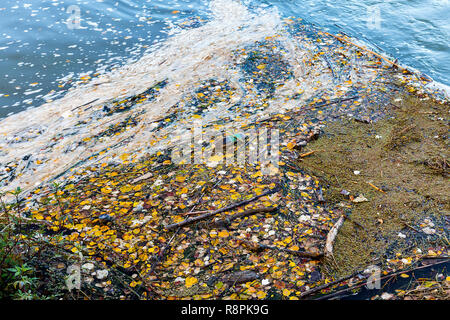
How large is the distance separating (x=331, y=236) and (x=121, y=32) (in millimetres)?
7159

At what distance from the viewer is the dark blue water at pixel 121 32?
6.46 meters

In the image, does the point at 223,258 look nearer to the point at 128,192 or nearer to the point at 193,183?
the point at 193,183

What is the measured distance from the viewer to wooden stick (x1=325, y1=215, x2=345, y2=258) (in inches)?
119

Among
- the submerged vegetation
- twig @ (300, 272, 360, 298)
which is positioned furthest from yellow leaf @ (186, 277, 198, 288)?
twig @ (300, 272, 360, 298)

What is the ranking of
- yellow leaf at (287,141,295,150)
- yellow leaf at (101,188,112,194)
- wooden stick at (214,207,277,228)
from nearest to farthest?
wooden stick at (214,207,277,228)
yellow leaf at (101,188,112,194)
yellow leaf at (287,141,295,150)

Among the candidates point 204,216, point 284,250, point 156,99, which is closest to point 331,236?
point 284,250

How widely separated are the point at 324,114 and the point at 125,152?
308cm

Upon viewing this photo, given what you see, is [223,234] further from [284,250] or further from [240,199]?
[284,250]

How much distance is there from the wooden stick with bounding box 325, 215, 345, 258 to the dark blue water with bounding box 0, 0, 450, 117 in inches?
185

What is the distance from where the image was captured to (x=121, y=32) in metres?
8.02

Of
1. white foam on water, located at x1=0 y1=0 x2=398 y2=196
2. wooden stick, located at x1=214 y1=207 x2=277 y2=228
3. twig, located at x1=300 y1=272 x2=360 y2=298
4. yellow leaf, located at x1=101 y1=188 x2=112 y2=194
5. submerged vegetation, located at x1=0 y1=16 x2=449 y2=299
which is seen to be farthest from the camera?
white foam on water, located at x1=0 y1=0 x2=398 y2=196

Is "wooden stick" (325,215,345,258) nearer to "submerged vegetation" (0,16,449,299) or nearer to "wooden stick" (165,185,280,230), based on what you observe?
"submerged vegetation" (0,16,449,299)

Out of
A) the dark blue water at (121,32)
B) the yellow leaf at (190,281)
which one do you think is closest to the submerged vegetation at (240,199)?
the yellow leaf at (190,281)
